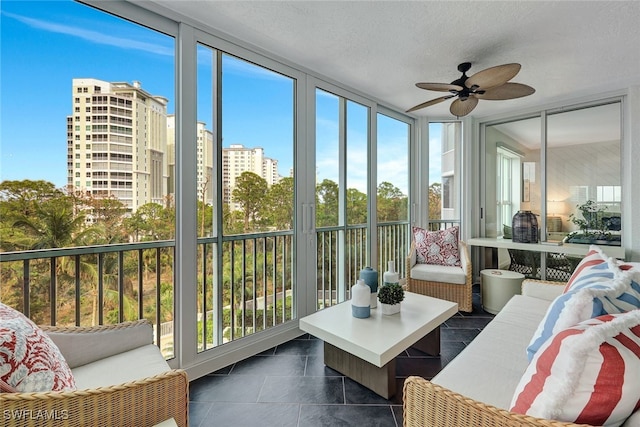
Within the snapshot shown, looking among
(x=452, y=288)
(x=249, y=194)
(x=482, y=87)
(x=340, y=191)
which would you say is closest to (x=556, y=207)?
(x=452, y=288)

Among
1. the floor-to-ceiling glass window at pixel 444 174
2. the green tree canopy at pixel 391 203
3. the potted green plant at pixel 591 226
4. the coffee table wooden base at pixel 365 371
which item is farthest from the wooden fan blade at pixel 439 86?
the potted green plant at pixel 591 226

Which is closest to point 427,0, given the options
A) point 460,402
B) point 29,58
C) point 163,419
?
point 460,402

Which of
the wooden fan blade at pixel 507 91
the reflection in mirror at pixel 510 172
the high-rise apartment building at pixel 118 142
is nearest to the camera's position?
the high-rise apartment building at pixel 118 142

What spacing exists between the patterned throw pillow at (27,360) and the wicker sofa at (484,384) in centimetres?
119

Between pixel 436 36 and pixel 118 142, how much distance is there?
95.6 inches

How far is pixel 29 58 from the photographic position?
5.33 ft

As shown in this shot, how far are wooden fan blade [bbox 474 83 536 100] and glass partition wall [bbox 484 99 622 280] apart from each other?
1949 mm

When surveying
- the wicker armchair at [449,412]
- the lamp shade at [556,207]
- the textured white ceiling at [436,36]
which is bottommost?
the wicker armchair at [449,412]

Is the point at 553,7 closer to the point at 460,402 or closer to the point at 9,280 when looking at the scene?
the point at 460,402

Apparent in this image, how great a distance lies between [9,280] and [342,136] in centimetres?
288

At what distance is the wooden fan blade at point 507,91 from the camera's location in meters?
2.29

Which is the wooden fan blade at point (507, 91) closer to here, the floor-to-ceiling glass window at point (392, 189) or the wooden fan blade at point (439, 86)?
the wooden fan blade at point (439, 86)

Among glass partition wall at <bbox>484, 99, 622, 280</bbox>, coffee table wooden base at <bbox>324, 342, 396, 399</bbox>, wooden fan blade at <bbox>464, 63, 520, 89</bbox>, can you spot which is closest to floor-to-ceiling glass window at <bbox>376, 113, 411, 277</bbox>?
glass partition wall at <bbox>484, 99, 622, 280</bbox>

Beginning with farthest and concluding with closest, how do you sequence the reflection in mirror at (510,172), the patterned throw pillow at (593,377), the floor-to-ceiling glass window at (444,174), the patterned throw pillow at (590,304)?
the floor-to-ceiling glass window at (444,174), the reflection in mirror at (510,172), the patterned throw pillow at (590,304), the patterned throw pillow at (593,377)
